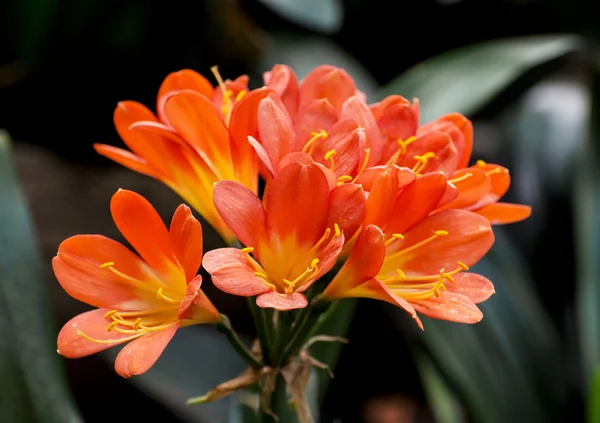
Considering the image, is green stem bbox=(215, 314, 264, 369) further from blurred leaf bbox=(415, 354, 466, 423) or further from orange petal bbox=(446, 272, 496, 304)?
blurred leaf bbox=(415, 354, 466, 423)

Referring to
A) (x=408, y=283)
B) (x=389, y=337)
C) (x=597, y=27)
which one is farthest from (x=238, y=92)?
(x=597, y=27)

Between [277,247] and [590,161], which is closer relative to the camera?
[277,247]

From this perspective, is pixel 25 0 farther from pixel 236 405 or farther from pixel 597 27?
pixel 597 27

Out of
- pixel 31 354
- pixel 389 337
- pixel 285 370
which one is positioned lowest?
pixel 389 337

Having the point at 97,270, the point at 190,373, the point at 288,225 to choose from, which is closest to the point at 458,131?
the point at 288,225

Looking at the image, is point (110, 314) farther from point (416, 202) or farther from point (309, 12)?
point (309, 12)

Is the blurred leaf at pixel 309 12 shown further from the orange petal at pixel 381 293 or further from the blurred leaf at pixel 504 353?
the orange petal at pixel 381 293
